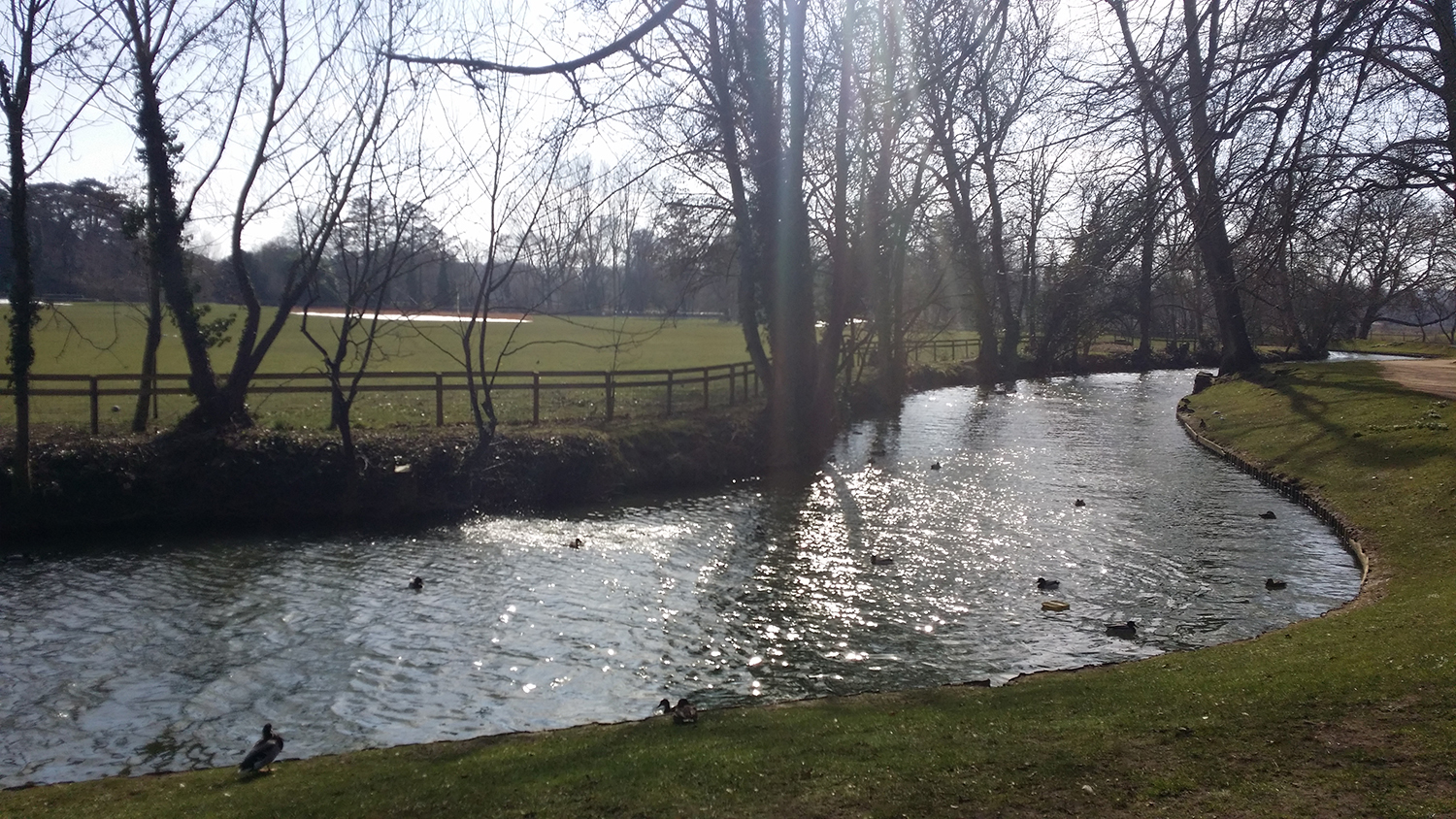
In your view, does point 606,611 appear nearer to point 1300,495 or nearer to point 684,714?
point 684,714

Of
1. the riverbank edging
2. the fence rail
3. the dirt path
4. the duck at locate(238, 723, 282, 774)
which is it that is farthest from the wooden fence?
the dirt path

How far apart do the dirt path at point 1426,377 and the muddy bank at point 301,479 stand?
1833 cm

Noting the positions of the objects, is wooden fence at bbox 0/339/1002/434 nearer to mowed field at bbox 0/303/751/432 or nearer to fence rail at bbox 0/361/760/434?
fence rail at bbox 0/361/760/434

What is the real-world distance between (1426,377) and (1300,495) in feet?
50.8

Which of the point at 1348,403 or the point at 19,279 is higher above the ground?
the point at 19,279

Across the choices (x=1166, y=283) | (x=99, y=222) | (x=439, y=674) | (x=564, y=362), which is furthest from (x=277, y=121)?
(x=564, y=362)

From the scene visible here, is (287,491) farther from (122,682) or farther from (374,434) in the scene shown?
(122,682)

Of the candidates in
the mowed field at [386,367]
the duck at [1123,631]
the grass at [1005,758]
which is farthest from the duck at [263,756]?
the mowed field at [386,367]

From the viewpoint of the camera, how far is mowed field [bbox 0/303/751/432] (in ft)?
68.2

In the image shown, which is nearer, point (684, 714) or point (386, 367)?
point (684, 714)

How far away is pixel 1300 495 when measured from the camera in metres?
17.7

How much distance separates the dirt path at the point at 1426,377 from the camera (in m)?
24.3

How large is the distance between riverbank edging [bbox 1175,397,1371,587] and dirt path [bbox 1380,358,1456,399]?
4.73 meters

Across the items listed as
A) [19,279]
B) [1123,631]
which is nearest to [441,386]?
[19,279]
